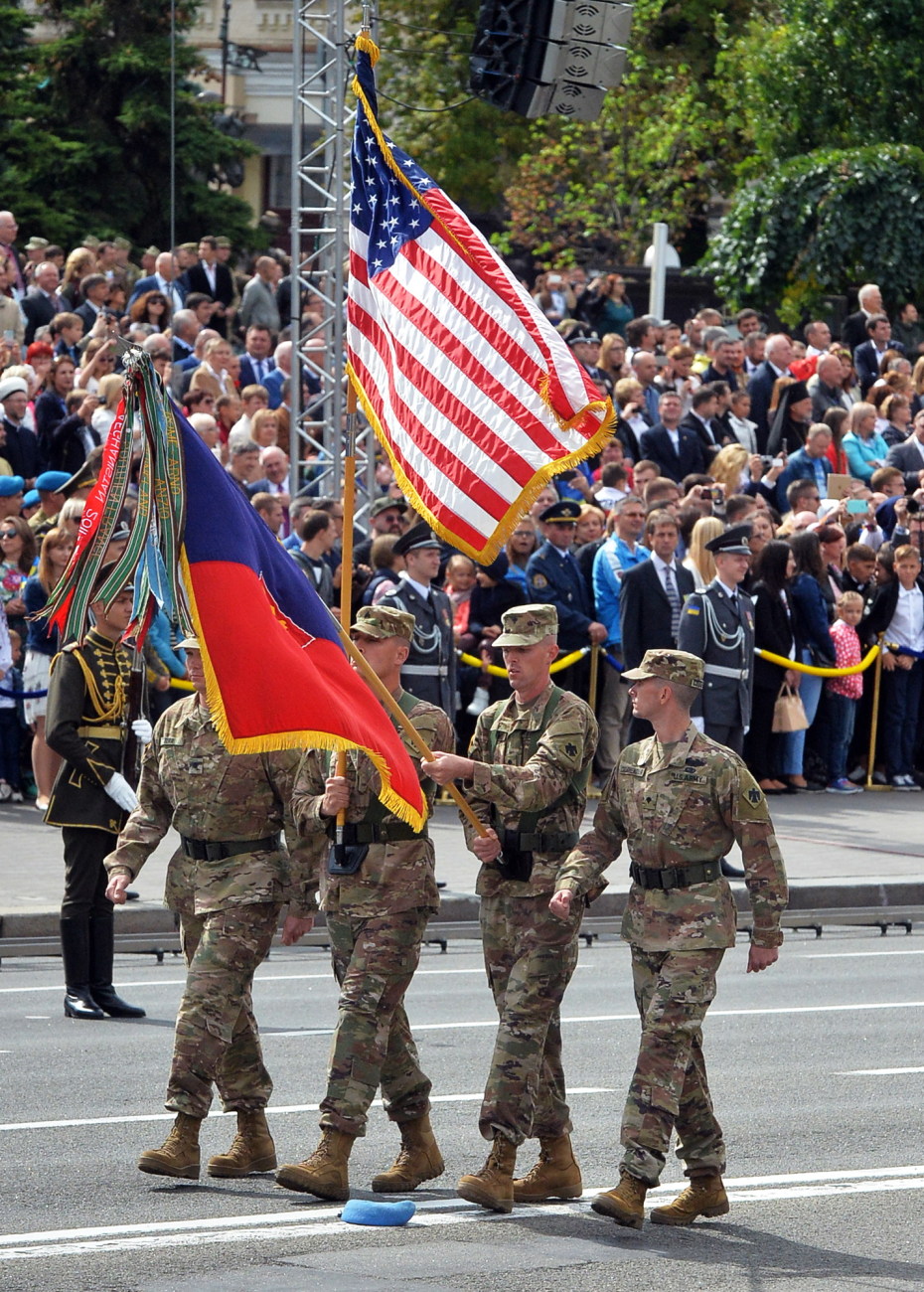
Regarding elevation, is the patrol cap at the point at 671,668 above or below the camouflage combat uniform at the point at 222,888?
above

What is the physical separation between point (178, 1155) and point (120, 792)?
348cm

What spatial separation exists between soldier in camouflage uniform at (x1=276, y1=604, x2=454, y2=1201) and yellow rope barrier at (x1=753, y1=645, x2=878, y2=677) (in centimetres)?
1066

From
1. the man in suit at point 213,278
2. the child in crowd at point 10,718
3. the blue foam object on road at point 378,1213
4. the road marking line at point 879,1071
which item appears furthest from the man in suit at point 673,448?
the blue foam object on road at point 378,1213

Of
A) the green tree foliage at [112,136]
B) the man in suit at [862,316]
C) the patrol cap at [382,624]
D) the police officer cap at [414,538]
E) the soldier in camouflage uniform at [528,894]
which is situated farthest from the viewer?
the green tree foliage at [112,136]

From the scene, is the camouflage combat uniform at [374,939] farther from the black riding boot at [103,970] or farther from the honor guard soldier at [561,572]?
the honor guard soldier at [561,572]

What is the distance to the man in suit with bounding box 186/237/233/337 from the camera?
2461 centimetres

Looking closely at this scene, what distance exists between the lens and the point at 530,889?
8.59 meters

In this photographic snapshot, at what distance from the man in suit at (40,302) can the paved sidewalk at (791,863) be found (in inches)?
235

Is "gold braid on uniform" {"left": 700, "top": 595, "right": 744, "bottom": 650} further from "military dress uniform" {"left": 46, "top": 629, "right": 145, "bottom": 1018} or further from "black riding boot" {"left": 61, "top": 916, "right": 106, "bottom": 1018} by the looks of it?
"black riding boot" {"left": 61, "top": 916, "right": 106, "bottom": 1018}

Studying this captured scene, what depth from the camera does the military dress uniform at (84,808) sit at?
11.8 meters

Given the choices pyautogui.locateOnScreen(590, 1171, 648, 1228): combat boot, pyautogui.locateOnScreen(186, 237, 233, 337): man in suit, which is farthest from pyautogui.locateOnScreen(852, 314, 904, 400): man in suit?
pyautogui.locateOnScreen(590, 1171, 648, 1228): combat boot

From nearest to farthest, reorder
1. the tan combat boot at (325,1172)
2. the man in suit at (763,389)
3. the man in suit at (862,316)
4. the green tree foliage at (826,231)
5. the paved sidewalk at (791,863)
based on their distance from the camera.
Answer: 1. the tan combat boot at (325,1172)
2. the paved sidewalk at (791,863)
3. the man in suit at (763,389)
4. the man in suit at (862,316)
5. the green tree foliage at (826,231)

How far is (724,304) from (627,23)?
16075mm

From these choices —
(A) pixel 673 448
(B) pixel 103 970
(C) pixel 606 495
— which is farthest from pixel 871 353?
(B) pixel 103 970
